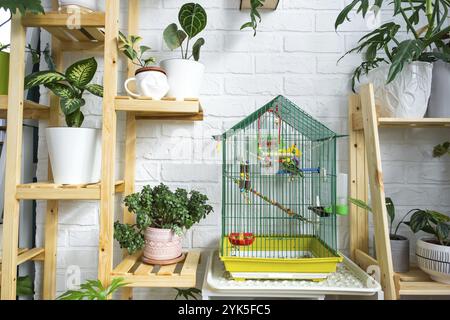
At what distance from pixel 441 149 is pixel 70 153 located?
1.22 meters

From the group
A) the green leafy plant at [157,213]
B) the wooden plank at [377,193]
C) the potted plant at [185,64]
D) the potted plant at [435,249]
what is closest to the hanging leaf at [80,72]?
the potted plant at [185,64]

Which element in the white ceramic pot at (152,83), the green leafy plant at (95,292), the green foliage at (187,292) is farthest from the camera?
the green foliage at (187,292)

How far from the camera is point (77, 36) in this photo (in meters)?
1.04

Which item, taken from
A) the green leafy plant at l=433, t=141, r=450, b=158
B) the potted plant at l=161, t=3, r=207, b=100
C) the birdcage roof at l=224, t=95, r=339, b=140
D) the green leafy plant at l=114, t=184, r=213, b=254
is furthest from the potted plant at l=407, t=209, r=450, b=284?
the potted plant at l=161, t=3, r=207, b=100

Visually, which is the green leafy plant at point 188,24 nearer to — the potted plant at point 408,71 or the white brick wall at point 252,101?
the white brick wall at point 252,101

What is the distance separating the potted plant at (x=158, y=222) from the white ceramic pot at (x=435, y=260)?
69 cm

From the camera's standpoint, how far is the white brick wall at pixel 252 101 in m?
1.11

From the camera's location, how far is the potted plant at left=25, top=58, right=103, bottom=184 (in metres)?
0.86

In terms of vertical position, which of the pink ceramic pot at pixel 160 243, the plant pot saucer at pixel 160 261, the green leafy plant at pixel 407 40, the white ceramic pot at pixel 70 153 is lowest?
the plant pot saucer at pixel 160 261

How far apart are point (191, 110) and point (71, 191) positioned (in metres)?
0.40

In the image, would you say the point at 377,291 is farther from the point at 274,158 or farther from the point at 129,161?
the point at 129,161

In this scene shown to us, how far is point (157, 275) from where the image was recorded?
0.84 meters

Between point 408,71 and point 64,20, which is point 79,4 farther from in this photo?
point 408,71
